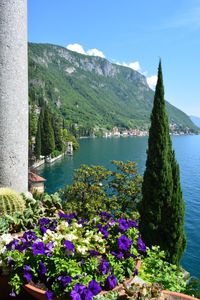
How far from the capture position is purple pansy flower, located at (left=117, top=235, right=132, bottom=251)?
3277 mm

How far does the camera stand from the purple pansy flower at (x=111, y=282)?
280 centimetres

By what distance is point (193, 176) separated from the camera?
214 ft

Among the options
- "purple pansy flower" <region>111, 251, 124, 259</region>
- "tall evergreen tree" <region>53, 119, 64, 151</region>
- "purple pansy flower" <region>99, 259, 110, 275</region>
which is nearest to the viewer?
"purple pansy flower" <region>99, 259, 110, 275</region>

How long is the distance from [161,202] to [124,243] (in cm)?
695

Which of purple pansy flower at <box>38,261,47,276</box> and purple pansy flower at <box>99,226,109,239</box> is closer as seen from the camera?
purple pansy flower at <box>38,261,47,276</box>

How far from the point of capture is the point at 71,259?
302 cm

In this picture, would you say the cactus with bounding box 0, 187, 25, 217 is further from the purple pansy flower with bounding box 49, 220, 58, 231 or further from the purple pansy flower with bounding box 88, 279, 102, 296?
the purple pansy flower with bounding box 88, 279, 102, 296

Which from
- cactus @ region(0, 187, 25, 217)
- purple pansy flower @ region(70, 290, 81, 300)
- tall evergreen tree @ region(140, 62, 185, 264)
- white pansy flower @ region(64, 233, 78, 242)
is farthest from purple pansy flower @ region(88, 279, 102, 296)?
tall evergreen tree @ region(140, 62, 185, 264)

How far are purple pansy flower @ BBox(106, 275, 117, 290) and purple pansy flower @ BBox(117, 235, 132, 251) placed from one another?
446mm

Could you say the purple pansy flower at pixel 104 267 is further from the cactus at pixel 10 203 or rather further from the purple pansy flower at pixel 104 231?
the cactus at pixel 10 203

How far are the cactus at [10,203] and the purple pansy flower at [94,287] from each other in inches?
128

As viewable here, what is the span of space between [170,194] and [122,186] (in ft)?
25.2

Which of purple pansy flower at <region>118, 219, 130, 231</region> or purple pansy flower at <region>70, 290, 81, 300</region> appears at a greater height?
purple pansy flower at <region>118, 219, 130, 231</region>

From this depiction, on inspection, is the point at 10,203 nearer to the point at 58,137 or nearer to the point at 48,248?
the point at 48,248
